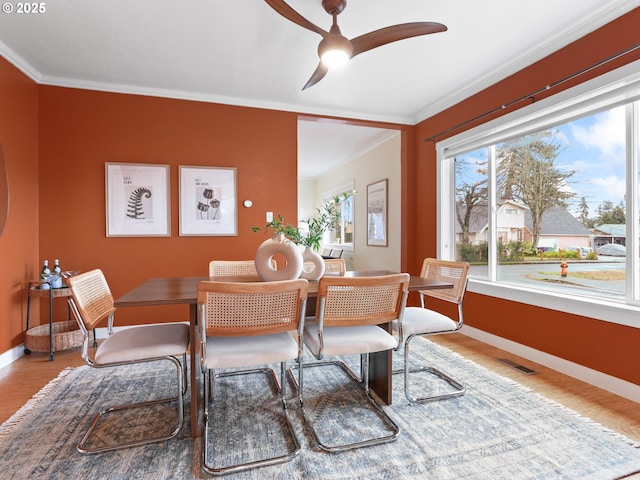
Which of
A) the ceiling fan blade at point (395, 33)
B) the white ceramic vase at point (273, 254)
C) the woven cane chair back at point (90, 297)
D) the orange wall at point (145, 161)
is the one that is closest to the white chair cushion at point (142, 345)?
the woven cane chair back at point (90, 297)

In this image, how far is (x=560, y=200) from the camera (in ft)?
8.73

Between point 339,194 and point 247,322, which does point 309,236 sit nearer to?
point 247,322

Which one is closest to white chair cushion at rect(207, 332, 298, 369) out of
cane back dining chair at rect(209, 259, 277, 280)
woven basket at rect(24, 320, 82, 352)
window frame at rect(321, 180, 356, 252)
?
cane back dining chair at rect(209, 259, 277, 280)

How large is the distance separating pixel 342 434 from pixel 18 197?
10.5 feet

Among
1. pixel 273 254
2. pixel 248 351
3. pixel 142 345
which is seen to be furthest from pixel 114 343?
pixel 273 254

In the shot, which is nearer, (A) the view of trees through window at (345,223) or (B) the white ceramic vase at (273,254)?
(B) the white ceramic vase at (273,254)

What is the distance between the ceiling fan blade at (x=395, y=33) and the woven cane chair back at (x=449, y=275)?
1388 millimetres

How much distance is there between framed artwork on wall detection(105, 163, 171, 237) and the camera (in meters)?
3.27

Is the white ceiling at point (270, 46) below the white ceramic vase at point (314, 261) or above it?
above

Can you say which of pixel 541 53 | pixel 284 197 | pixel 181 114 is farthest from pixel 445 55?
pixel 181 114

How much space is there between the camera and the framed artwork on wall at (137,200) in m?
3.27

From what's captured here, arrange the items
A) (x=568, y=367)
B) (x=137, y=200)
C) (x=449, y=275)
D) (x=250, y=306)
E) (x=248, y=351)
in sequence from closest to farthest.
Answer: (x=250, y=306), (x=248, y=351), (x=449, y=275), (x=568, y=367), (x=137, y=200)

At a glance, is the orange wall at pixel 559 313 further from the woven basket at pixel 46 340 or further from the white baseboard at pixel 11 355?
the white baseboard at pixel 11 355

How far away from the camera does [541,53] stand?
2578 mm
